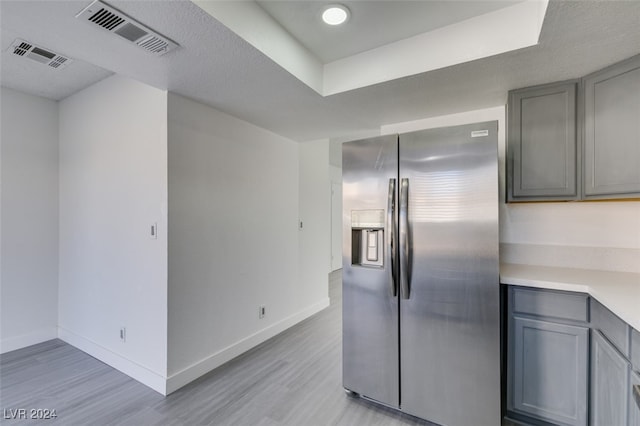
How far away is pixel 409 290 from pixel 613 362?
3.33 ft

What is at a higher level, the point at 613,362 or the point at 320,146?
the point at 320,146

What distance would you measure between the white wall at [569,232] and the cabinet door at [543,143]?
10.4 inches

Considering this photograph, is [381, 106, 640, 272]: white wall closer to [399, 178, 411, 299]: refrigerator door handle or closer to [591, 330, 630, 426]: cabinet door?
[591, 330, 630, 426]: cabinet door

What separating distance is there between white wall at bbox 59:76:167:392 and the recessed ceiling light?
4.56ft

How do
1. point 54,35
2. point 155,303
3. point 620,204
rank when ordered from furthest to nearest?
point 155,303
point 620,204
point 54,35

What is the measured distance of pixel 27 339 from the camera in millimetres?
3000

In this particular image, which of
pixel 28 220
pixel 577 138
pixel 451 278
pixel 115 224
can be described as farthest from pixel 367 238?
pixel 28 220

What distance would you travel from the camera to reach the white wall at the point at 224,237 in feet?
7.57

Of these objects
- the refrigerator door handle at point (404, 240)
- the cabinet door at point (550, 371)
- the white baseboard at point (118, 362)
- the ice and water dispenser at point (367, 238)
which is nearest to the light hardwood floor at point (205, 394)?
the white baseboard at point (118, 362)

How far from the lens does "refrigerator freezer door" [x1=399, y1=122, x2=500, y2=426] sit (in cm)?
174

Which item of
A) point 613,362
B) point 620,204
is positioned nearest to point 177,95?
point 613,362

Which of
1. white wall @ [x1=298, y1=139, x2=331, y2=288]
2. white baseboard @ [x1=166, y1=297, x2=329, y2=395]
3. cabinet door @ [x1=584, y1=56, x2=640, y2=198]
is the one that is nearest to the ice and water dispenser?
cabinet door @ [x1=584, y1=56, x2=640, y2=198]

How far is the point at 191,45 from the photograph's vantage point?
1608 millimetres

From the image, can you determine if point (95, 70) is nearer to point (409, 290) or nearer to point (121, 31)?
point (121, 31)
